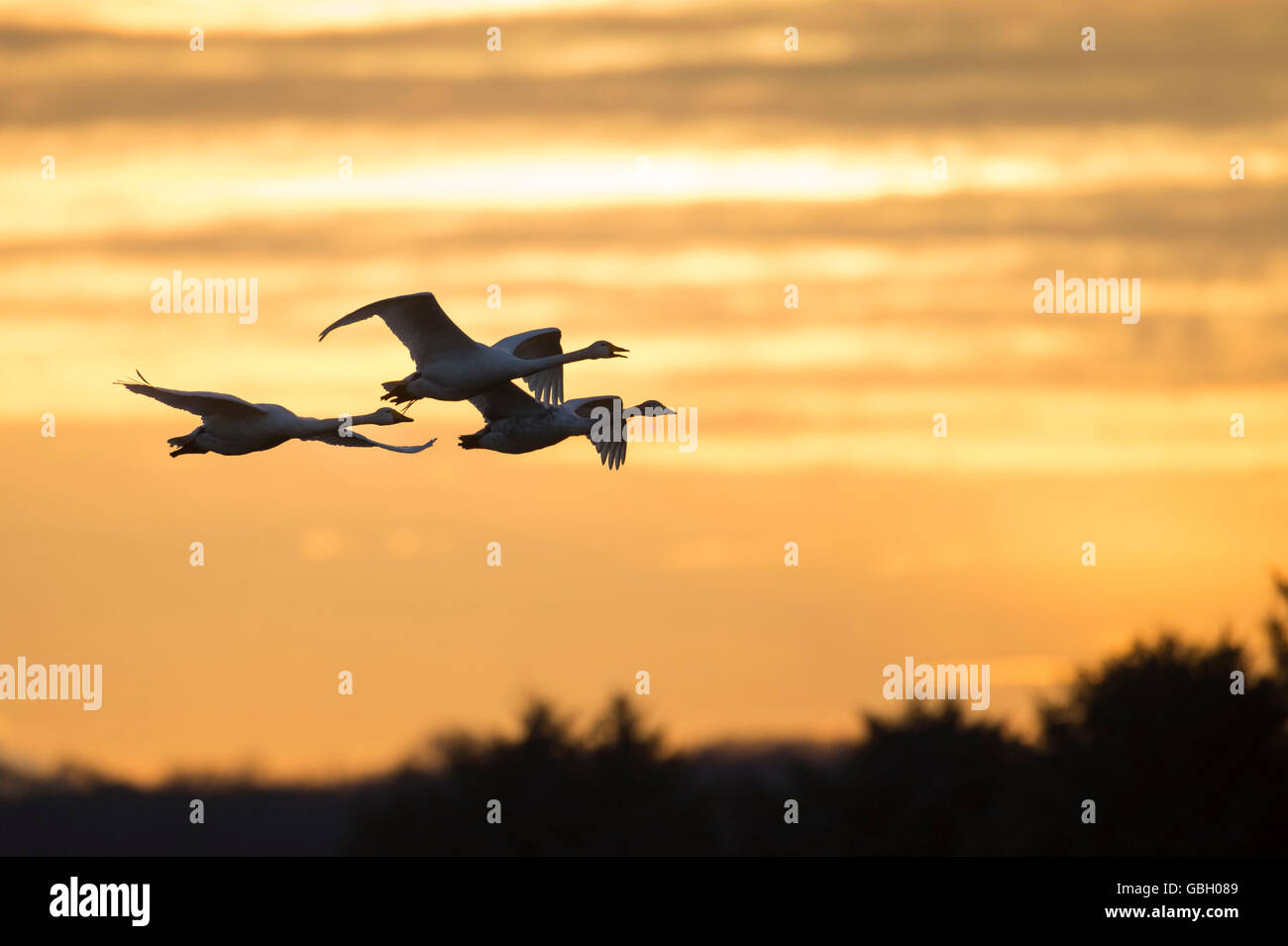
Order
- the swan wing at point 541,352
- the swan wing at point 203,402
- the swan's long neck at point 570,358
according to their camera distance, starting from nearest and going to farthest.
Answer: the swan wing at point 203,402
the swan's long neck at point 570,358
the swan wing at point 541,352

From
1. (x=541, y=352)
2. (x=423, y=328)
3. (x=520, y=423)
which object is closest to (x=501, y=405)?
(x=520, y=423)

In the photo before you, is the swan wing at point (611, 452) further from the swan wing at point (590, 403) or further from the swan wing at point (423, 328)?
the swan wing at point (423, 328)

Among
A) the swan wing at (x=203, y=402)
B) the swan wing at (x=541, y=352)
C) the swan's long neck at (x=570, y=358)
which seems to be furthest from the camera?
the swan wing at (x=541, y=352)

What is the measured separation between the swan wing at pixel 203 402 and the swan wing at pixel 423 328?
2970mm

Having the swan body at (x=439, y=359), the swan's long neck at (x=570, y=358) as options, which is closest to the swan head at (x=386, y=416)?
the swan body at (x=439, y=359)

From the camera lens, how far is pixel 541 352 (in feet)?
150

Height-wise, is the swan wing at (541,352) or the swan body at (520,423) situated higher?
the swan wing at (541,352)

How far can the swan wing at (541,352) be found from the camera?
43.2m

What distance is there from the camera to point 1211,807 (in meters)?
86.6

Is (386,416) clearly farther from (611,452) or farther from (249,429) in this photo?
(611,452)

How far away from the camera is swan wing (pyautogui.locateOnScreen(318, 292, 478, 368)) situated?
127 ft

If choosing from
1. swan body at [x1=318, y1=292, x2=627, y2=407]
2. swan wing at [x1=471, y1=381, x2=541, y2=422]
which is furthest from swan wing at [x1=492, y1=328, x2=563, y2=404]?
swan body at [x1=318, y1=292, x2=627, y2=407]

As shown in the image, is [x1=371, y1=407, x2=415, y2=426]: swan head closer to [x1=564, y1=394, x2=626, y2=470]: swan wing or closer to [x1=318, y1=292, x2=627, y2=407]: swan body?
[x1=318, y1=292, x2=627, y2=407]: swan body
